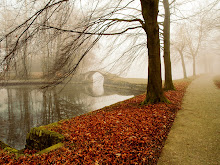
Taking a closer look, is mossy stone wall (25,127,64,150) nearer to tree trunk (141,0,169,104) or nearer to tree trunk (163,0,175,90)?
tree trunk (141,0,169,104)

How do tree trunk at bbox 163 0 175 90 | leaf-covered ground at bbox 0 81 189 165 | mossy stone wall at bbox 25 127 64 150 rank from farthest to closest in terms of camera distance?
tree trunk at bbox 163 0 175 90 < mossy stone wall at bbox 25 127 64 150 < leaf-covered ground at bbox 0 81 189 165

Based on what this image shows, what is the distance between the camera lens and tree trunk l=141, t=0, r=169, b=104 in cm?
558

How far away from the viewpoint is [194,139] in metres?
3.37

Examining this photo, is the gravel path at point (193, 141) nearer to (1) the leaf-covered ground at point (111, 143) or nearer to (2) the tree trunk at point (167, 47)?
(1) the leaf-covered ground at point (111, 143)

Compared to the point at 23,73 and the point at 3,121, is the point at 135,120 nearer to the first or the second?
the point at 23,73

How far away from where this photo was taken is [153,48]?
5691mm

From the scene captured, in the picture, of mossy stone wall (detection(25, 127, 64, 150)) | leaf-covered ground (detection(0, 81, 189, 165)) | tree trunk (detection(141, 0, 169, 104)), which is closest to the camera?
leaf-covered ground (detection(0, 81, 189, 165))

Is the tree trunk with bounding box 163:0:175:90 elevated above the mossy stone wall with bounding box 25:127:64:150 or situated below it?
above

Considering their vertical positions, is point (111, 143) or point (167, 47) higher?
point (167, 47)

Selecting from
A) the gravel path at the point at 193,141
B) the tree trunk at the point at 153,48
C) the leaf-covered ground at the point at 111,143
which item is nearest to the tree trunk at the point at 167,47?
the tree trunk at the point at 153,48

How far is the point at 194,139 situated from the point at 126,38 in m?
5.62

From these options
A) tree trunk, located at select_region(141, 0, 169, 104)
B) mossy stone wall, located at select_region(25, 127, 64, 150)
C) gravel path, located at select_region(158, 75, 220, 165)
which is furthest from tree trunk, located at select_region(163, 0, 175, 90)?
mossy stone wall, located at select_region(25, 127, 64, 150)

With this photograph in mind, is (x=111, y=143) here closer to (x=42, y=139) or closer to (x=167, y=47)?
(x=42, y=139)

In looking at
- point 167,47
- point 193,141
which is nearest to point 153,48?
point 193,141
